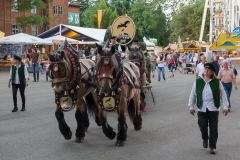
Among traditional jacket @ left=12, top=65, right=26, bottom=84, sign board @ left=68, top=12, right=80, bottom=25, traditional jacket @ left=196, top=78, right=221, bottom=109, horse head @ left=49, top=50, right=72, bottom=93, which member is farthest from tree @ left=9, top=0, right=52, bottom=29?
traditional jacket @ left=196, top=78, right=221, bottom=109

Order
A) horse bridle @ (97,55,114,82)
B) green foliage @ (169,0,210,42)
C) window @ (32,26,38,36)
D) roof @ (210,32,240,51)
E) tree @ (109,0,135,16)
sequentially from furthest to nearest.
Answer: tree @ (109,0,135,16) → green foliage @ (169,0,210,42) → window @ (32,26,38,36) → roof @ (210,32,240,51) → horse bridle @ (97,55,114,82)

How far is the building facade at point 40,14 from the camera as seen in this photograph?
44.7 m

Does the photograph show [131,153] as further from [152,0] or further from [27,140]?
[152,0]

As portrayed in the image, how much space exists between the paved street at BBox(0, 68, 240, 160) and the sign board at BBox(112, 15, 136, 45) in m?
2.47

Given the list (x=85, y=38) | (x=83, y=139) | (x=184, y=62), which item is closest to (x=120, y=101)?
(x=83, y=139)

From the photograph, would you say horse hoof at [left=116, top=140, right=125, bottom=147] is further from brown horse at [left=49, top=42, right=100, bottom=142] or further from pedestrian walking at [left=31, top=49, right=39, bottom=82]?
pedestrian walking at [left=31, top=49, right=39, bottom=82]

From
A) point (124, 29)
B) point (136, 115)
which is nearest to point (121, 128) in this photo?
point (136, 115)

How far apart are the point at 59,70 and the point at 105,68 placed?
0.81 m

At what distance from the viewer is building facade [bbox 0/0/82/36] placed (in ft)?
147

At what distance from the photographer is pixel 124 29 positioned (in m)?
12.3

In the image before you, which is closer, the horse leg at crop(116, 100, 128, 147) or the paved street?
the paved street

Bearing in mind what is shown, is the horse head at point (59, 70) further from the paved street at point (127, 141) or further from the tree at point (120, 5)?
the tree at point (120, 5)

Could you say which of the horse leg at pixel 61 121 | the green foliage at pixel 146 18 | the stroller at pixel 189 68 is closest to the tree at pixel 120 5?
the green foliage at pixel 146 18

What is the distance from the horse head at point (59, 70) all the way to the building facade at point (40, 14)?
35532 mm
